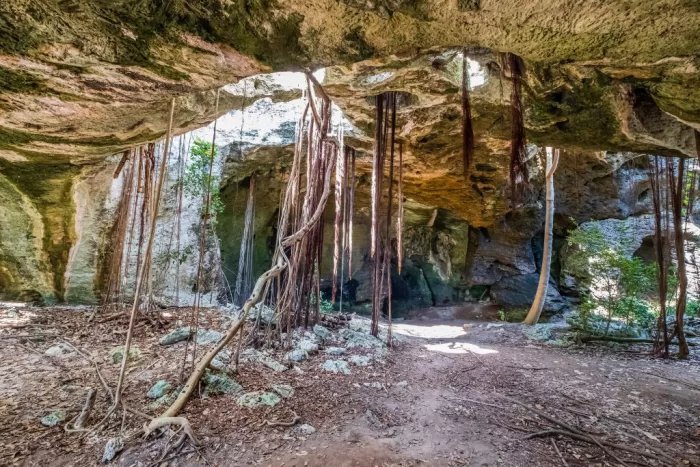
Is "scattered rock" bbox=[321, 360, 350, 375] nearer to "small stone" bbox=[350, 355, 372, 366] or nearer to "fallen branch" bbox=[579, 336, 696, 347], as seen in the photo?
"small stone" bbox=[350, 355, 372, 366]

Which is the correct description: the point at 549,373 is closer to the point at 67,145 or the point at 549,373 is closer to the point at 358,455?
the point at 358,455

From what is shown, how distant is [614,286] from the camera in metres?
4.96

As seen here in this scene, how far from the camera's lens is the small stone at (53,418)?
1.91 metres

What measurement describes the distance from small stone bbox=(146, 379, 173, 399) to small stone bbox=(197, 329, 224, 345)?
1.12m

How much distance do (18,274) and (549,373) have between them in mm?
7345

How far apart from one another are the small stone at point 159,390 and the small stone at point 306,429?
1037 millimetres

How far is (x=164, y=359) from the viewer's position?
9.64 feet

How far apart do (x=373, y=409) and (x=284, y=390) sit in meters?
0.73

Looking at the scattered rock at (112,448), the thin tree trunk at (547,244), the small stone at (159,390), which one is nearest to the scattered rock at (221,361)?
the small stone at (159,390)

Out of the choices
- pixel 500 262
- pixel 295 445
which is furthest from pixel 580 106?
pixel 500 262

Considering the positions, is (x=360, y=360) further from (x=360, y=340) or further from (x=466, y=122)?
(x=466, y=122)

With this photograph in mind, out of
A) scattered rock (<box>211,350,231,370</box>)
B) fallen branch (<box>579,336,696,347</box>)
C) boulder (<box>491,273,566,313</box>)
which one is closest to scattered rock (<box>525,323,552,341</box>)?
fallen branch (<box>579,336,696,347</box>)

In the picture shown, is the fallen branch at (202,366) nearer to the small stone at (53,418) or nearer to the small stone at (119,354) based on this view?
the small stone at (53,418)

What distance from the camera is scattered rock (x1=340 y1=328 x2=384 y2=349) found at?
13.5ft
